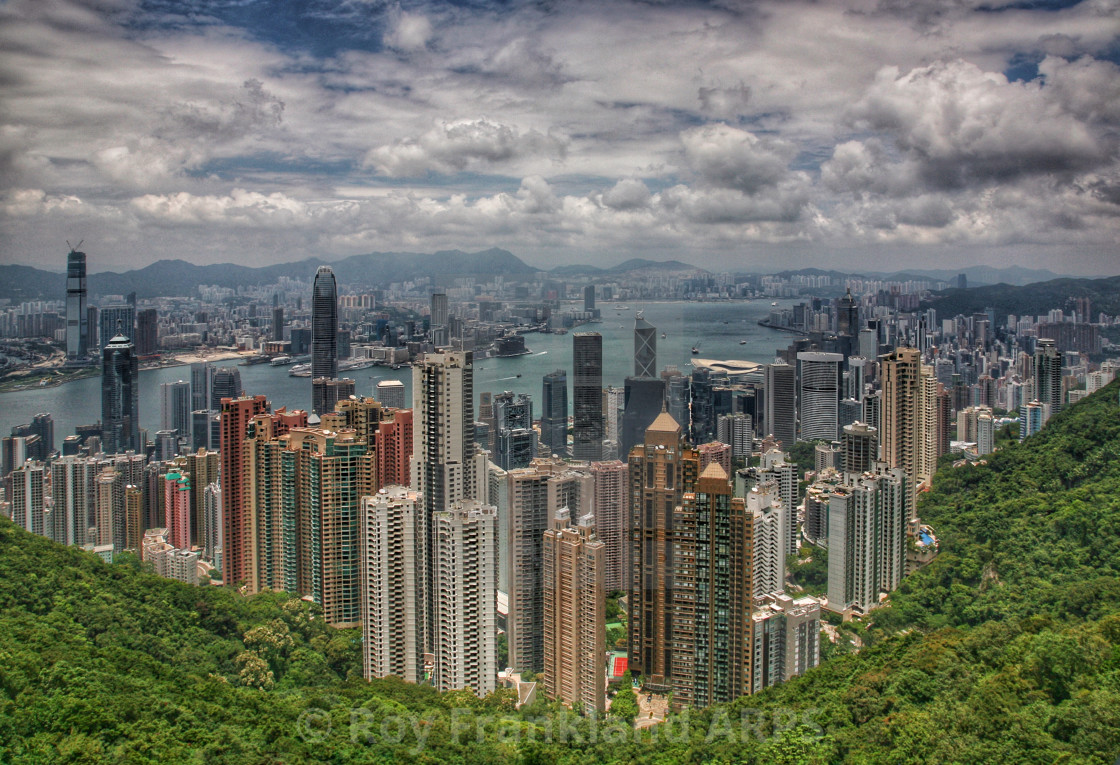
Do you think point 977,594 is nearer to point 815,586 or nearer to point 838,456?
point 815,586

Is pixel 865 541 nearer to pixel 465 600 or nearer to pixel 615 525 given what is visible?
pixel 615 525

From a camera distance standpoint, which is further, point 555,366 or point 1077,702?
point 555,366

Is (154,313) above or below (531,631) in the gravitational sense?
above

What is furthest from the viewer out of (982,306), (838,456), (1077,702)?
(982,306)

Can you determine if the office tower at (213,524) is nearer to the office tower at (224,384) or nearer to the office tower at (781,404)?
the office tower at (224,384)

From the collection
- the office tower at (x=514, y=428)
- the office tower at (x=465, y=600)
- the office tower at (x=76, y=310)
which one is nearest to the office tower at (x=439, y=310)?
the office tower at (x=514, y=428)

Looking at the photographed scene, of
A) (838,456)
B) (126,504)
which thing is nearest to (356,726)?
(126,504)

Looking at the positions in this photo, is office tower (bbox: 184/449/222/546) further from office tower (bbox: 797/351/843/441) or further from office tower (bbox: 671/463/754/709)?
office tower (bbox: 797/351/843/441)
